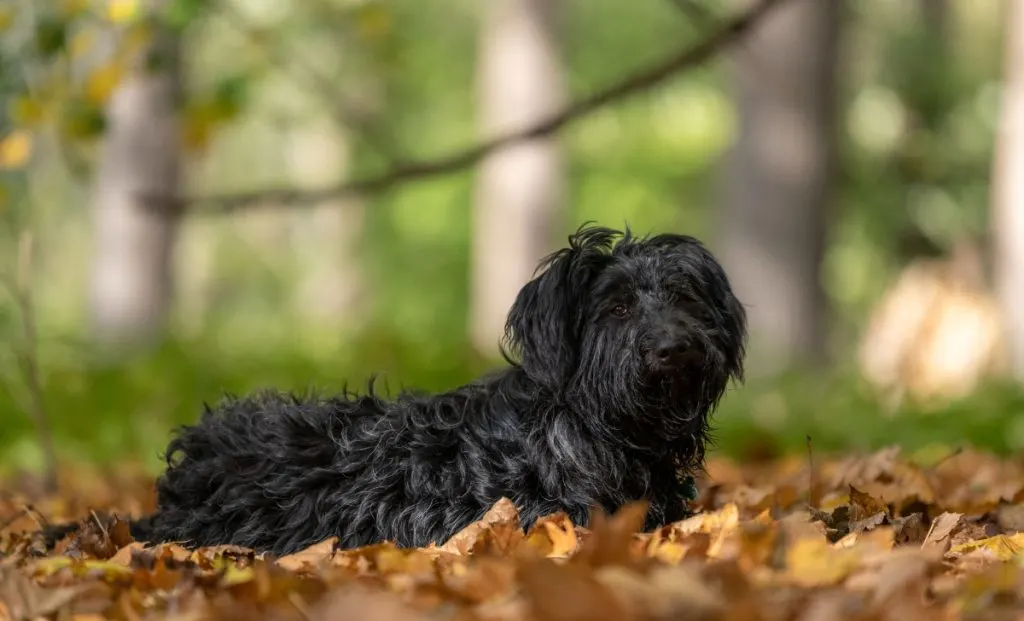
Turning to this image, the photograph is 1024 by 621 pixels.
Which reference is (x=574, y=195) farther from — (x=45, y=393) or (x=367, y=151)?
(x=45, y=393)

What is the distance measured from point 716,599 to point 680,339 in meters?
1.49

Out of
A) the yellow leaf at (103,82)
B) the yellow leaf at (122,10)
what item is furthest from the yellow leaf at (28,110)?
the yellow leaf at (122,10)

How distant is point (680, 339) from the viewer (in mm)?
4469

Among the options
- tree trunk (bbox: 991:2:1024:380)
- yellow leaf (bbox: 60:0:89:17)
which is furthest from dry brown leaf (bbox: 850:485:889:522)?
tree trunk (bbox: 991:2:1024:380)

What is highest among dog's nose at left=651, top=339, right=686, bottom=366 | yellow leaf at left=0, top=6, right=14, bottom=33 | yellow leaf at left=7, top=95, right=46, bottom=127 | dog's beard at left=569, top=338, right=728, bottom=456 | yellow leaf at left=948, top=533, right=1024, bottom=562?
yellow leaf at left=0, top=6, right=14, bottom=33

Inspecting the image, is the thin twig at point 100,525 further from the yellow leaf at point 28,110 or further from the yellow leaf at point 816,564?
the yellow leaf at point 28,110

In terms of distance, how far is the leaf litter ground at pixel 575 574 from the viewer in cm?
314

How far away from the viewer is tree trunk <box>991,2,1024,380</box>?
1380 cm

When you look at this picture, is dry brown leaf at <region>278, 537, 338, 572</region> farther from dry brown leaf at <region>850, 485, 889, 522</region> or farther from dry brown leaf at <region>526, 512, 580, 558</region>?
dry brown leaf at <region>850, 485, 889, 522</region>

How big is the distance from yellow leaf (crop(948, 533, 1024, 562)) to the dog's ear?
1438mm

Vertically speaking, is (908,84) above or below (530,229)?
above

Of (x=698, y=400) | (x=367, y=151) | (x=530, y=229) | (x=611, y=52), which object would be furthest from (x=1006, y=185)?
(x=367, y=151)

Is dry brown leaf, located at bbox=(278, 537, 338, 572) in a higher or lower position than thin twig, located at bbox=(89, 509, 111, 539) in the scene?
higher

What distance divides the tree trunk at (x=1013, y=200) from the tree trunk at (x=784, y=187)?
1986mm
